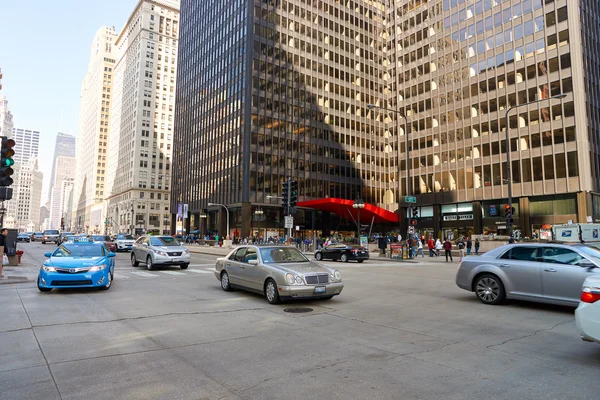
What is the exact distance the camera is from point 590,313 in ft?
16.4

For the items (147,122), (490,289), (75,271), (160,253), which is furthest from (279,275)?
(147,122)

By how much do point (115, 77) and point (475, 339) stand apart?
173 metres

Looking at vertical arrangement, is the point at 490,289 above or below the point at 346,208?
below

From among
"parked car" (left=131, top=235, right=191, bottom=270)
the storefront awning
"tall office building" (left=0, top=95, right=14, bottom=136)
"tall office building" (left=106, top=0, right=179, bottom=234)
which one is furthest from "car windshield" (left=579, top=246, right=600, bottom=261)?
"tall office building" (left=0, top=95, right=14, bottom=136)

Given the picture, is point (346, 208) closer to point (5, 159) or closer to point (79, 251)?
point (79, 251)

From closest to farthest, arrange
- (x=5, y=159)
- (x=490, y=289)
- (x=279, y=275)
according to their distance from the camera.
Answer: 1. (x=279, y=275)
2. (x=490, y=289)
3. (x=5, y=159)

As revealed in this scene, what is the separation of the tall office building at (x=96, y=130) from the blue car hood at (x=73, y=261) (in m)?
152

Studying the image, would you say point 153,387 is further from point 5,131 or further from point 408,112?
point 5,131

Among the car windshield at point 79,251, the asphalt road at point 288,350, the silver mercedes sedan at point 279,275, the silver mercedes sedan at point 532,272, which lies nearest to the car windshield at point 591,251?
the silver mercedes sedan at point 532,272

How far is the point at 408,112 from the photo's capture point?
68.2m

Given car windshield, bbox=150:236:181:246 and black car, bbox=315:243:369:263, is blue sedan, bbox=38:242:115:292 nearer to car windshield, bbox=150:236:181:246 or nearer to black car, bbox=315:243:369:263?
car windshield, bbox=150:236:181:246

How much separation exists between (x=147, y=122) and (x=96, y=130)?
5140 centimetres

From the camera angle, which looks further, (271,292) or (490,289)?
(490,289)

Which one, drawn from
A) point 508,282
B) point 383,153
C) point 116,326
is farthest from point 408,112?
point 116,326
